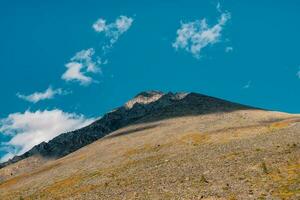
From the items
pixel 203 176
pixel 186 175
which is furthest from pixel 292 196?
pixel 186 175

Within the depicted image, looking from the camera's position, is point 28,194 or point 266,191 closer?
point 266,191

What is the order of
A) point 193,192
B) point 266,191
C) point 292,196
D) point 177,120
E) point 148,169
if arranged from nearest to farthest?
point 292,196
point 266,191
point 193,192
point 148,169
point 177,120

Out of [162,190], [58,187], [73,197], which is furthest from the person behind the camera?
[58,187]

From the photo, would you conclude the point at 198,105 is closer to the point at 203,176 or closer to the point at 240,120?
the point at 240,120

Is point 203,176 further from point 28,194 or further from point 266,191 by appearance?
point 28,194

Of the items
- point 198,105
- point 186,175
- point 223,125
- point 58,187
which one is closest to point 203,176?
point 186,175

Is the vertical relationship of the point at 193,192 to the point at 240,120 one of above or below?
below

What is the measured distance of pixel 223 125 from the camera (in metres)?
129

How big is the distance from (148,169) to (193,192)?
21618 millimetres

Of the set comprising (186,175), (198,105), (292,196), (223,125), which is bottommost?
(292,196)

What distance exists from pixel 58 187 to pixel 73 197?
1621cm

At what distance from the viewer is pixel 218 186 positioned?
50031mm

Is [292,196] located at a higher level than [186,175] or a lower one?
lower

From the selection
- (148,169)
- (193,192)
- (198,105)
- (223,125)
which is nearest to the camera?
(193,192)
